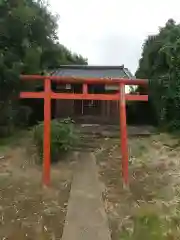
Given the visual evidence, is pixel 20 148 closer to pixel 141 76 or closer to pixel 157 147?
pixel 157 147

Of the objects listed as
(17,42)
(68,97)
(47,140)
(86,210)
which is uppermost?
(17,42)

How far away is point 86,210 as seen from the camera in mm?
8203

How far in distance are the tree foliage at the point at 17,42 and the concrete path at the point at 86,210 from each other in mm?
3771

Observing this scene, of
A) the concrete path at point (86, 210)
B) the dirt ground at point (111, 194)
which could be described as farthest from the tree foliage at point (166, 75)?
the concrete path at point (86, 210)

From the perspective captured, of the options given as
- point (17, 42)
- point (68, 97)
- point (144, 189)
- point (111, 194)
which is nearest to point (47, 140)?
point (68, 97)

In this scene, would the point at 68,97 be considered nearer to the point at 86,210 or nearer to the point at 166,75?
the point at 86,210

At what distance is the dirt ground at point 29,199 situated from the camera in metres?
7.29

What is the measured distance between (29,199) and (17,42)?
6.88 metres

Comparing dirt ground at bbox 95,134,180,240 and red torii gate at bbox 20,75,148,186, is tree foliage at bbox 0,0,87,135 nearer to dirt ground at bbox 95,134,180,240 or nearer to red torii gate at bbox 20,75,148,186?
red torii gate at bbox 20,75,148,186

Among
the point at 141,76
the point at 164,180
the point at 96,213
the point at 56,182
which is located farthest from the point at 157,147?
the point at 141,76

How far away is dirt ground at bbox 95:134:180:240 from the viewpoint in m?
7.42

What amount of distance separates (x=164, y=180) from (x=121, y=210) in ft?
6.98

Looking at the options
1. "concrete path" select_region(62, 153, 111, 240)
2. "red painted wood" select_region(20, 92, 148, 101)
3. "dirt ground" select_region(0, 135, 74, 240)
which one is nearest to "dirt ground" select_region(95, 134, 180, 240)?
"concrete path" select_region(62, 153, 111, 240)

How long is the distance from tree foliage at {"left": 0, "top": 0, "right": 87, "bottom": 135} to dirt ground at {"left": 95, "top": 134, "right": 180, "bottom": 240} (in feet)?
12.0
